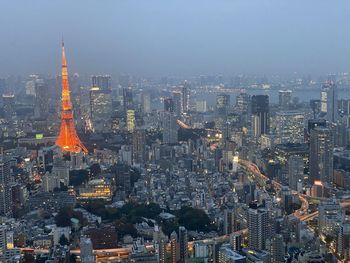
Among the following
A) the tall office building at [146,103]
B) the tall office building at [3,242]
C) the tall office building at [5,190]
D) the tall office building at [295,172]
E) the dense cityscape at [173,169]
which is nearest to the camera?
the tall office building at [3,242]

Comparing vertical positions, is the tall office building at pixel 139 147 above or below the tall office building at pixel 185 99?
below

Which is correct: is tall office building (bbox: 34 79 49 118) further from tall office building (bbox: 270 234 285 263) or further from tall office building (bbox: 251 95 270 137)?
tall office building (bbox: 270 234 285 263)

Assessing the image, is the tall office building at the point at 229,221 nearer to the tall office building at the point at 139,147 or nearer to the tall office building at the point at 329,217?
the tall office building at the point at 329,217

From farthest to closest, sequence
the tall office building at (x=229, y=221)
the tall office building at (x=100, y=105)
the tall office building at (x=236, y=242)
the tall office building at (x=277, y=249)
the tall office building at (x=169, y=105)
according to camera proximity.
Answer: the tall office building at (x=169, y=105)
the tall office building at (x=100, y=105)
the tall office building at (x=229, y=221)
the tall office building at (x=236, y=242)
the tall office building at (x=277, y=249)

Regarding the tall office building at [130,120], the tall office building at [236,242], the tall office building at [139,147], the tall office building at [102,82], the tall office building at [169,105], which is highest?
the tall office building at [102,82]

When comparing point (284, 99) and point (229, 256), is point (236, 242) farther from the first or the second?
point (284, 99)

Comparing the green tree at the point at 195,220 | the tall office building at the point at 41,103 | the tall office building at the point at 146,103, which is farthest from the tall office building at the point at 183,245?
the tall office building at the point at 146,103

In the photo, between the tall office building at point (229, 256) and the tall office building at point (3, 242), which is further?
the tall office building at point (3, 242)

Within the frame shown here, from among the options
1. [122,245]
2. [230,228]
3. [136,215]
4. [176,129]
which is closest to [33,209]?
[136,215]
